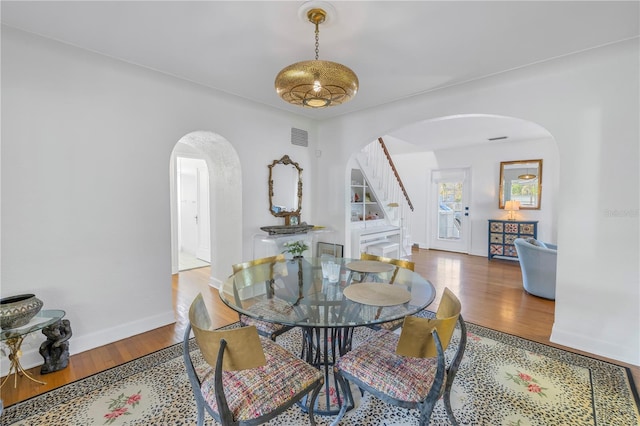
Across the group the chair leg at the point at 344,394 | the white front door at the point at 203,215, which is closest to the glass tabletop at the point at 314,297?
the chair leg at the point at 344,394

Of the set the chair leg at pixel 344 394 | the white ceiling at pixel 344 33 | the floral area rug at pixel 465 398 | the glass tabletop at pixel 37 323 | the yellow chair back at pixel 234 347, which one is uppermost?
the white ceiling at pixel 344 33

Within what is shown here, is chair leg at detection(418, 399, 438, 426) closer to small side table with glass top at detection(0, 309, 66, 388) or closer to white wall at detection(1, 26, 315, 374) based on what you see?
small side table with glass top at detection(0, 309, 66, 388)

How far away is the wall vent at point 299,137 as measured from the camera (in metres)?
4.33

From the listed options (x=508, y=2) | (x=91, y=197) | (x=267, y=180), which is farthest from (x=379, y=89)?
(x=91, y=197)

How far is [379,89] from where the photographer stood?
10.8 feet

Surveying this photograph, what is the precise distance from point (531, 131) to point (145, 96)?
6087 millimetres

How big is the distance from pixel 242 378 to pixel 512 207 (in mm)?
6362

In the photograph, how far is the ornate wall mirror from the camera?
19.6 ft

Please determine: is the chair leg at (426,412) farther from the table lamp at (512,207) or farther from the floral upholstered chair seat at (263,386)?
the table lamp at (512,207)

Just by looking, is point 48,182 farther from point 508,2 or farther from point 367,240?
point 367,240

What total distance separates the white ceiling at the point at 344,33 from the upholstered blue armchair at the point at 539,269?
2.42 meters

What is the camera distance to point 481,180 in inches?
262

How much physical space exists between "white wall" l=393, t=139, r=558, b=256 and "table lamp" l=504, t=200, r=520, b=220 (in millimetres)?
130

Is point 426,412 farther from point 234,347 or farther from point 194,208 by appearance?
point 194,208
